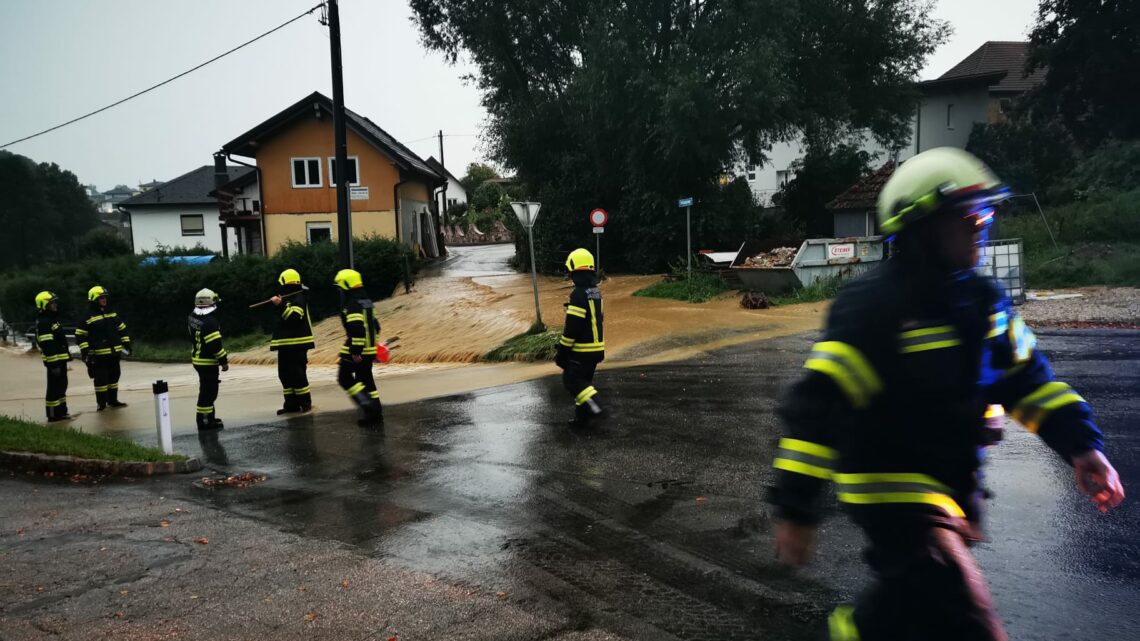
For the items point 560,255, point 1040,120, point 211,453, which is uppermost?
point 1040,120

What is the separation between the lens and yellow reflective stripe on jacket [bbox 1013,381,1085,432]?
2.63m

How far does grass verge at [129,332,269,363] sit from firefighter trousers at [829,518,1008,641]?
2389 centimetres

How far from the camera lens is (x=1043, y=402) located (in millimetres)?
2645

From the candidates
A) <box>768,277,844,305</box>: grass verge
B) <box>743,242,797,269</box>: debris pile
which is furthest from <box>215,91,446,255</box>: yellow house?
<box>768,277,844,305</box>: grass verge

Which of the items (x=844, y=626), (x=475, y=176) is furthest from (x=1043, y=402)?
(x=475, y=176)

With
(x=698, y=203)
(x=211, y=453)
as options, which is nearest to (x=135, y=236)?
(x=698, y=203)

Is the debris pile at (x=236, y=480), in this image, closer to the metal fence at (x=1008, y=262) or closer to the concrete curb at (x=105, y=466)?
the concrete curb at (x=105, y=466)

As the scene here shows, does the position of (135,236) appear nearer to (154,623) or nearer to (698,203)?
(698,203)

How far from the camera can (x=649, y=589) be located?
4.46m

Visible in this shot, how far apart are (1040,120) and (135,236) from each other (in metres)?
53.7

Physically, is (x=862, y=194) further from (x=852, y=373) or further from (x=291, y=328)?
(x=852, y=373)

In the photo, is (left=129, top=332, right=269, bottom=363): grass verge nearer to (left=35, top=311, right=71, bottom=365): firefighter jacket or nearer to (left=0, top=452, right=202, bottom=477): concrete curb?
(left=35, top=311, right=71, bottom=365): firefighter jacket

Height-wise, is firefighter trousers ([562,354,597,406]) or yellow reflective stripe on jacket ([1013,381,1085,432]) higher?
yellow reflective stripe on jacket ([1013,381,1085,432])

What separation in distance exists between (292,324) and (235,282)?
18.2 metres
